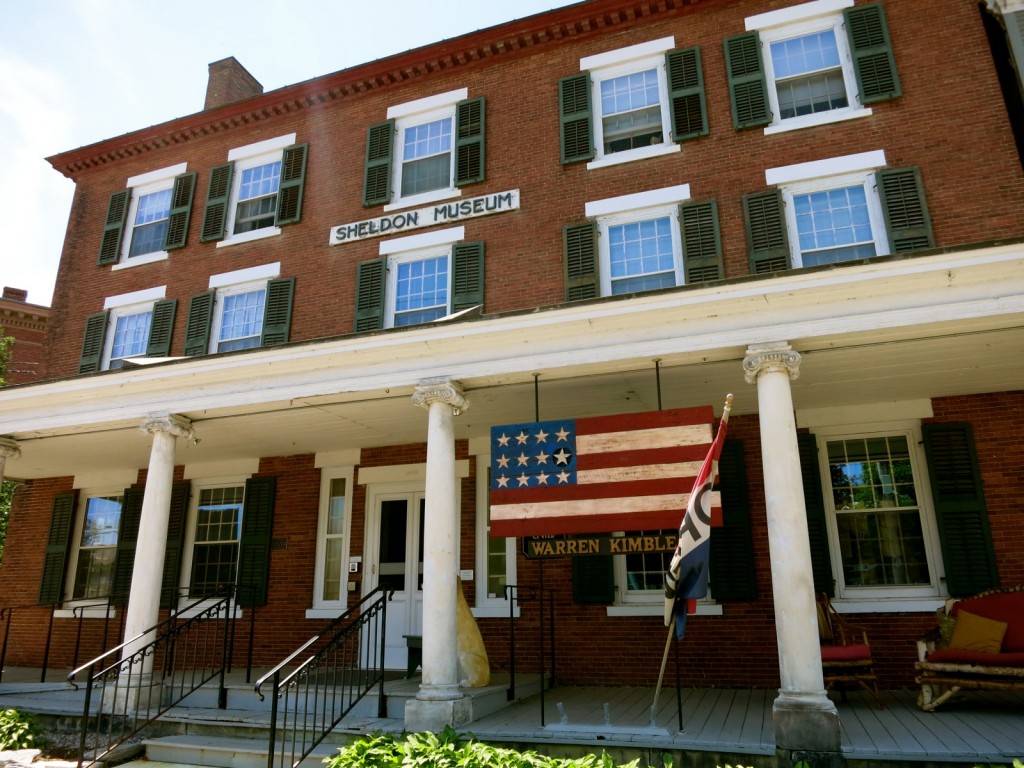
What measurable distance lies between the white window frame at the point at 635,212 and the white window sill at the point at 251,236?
18.1ft

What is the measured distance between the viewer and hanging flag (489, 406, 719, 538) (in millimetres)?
7371

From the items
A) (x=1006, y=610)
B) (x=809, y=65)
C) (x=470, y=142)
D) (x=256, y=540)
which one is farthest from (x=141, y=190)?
(x=1006, y=610)

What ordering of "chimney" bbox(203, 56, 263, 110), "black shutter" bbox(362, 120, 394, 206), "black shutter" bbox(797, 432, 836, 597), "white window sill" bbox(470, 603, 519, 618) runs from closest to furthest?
"black shutter" bbox(797, 432, 836, 597)
"white window sill" bbox(470, 603, 519, 618)
"black shutter" bbox(362, 120, 394, 206)
"chimney" bbox(203, 56, 263, 110)

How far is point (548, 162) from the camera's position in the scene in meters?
11.4

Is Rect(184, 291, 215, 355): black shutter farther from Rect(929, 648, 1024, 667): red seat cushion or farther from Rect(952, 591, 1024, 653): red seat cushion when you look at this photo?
Rect(952, 591, 1024, 653): red seat cushion

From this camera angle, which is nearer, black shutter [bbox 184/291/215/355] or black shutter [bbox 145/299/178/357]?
black shutter [bbox 184/291/215/355]

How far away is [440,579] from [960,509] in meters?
6.23

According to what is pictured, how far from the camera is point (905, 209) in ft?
31.0

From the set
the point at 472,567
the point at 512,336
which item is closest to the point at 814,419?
the point at 512,336

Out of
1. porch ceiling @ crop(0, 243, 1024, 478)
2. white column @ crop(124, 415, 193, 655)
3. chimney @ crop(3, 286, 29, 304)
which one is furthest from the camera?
chimney @ crop(3, 286, 29, 304)

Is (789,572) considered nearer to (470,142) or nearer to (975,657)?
(975,657)

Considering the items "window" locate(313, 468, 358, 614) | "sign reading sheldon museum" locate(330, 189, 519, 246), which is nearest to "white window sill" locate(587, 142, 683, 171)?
"sign reading sheldon museum" locate(330, 189, 519, 246)

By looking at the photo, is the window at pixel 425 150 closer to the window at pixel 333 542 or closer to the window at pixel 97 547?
the window at pixel 333 542

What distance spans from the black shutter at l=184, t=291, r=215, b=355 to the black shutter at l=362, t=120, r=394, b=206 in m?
3.27
